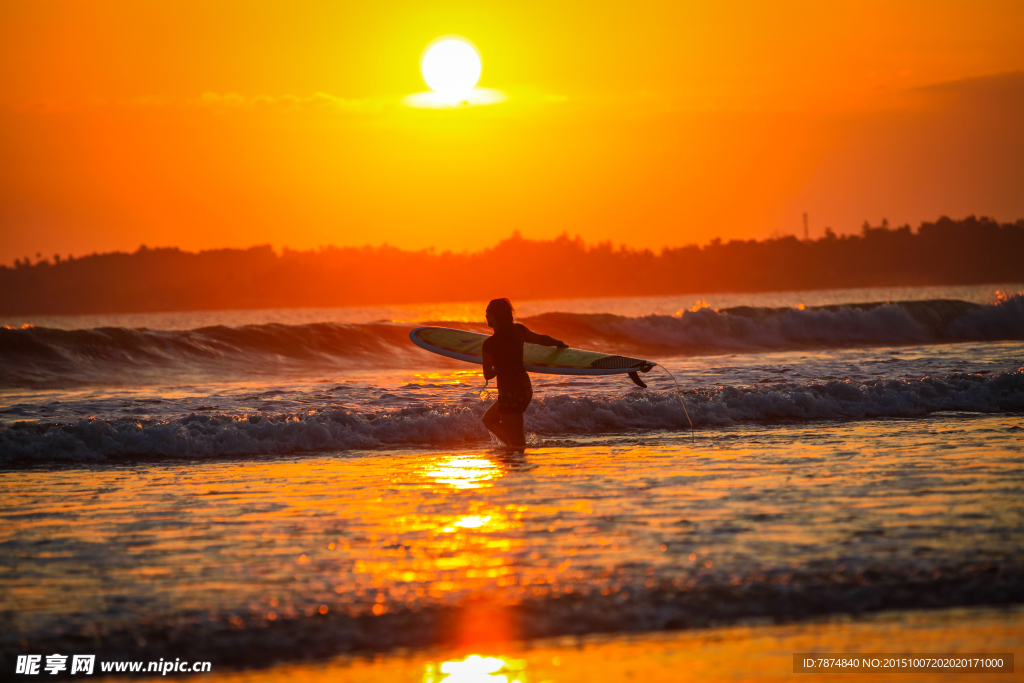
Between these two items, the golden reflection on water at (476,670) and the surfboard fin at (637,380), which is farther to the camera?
the surfboard fin at (637,380)

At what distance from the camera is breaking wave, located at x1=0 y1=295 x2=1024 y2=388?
69.5 ft

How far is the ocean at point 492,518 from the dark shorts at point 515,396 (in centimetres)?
57

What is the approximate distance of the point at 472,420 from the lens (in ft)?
37.3

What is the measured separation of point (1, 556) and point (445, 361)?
60.0ft

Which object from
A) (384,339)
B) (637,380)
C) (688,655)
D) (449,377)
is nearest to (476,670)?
(688,655)

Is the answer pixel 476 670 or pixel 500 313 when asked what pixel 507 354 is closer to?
pixel 500 313

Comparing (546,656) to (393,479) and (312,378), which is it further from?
(312,378)

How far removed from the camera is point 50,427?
10602 mm

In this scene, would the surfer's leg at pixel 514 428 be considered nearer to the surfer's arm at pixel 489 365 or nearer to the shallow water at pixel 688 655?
the surfer's arm at pixel 489 365

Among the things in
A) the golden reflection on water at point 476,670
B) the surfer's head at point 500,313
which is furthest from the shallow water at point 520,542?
the surfer's head at point 500,313

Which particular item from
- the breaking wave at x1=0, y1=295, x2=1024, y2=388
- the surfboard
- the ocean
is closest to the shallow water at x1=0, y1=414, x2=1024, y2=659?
the ocean

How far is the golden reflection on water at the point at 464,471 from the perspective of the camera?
24.4 ft


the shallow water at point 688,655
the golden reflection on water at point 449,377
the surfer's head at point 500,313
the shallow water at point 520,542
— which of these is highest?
the surfer's head at point 500,313

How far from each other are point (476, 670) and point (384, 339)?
77.6 feet
